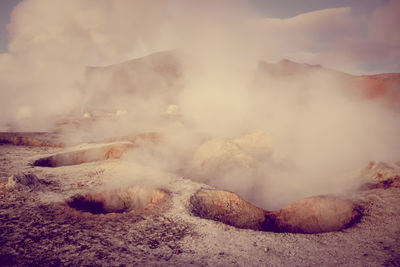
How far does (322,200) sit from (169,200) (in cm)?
278

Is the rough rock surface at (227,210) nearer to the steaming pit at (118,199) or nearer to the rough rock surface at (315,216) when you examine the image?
the rough rock surface at (315,216)

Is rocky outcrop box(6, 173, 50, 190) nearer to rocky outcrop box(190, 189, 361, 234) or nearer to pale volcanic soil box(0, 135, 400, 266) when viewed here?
pale volcanic soil box(0, 135, 400, 266)

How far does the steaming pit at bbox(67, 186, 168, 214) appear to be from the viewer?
3.70 meters

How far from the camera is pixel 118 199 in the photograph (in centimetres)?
411

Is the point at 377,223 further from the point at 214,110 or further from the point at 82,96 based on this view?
the point at 82,96

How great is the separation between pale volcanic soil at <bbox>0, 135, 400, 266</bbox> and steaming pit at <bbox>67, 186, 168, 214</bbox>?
0.51 feet

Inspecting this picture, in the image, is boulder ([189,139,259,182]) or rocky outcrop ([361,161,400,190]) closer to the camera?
rocky outcrop ([361,161,400,190])

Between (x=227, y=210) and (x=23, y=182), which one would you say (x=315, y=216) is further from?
(x=23, y=182)

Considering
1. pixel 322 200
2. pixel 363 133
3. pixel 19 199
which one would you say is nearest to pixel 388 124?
pixel 363 133

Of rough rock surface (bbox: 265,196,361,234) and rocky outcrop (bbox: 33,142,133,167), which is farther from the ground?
rocky outcrop (bbox: 33,142,133,167)

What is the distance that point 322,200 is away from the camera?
3.62 m

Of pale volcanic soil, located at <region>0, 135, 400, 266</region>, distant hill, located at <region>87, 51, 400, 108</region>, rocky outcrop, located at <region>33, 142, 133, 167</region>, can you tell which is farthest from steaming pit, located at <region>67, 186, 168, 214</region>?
distant hill, located at <region>87, 51, 400, 108</region>

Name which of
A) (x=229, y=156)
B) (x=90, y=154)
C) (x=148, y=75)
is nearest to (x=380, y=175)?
(x=229, y=156)

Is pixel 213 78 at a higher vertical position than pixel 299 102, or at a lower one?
higher
